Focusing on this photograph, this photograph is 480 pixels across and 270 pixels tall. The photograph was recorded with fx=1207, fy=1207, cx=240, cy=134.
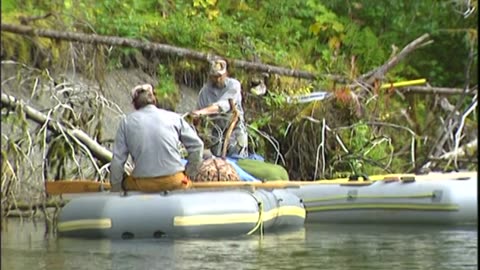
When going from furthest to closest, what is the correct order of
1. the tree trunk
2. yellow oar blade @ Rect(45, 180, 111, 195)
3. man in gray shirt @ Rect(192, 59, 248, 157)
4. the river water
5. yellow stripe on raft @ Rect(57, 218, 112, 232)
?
man in gray shirt @ Rect(192, 59, 248, 157)
the tree trunk
yellow oar blade @ Rect(45, 180, 111, 195)
yellow stripe on raft @ Rect(57, 218, 112, 232)
the river water

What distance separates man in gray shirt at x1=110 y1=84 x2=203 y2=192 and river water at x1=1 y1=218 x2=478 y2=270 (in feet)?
1.54

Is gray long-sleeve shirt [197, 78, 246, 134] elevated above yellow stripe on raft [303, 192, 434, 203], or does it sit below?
above

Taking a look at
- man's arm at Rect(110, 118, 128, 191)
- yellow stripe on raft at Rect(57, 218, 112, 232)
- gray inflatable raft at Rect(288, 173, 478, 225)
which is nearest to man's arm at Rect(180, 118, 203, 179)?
man's arm at Rect(110, 118, 128, 191)

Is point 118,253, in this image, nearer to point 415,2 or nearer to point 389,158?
point 389,158

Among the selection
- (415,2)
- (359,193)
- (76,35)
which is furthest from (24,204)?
(415,2)

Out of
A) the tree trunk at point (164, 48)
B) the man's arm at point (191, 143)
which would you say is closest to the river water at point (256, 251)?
the man's arm at point (191, 143)

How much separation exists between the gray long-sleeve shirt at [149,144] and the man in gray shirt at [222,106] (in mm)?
1437

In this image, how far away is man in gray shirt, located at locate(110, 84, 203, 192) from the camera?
797 cm

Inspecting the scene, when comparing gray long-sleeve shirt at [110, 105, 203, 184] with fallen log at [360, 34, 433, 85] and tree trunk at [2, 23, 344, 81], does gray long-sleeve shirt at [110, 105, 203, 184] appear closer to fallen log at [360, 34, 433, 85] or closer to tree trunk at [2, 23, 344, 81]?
tree trunk at [2, 23, 344, 81]

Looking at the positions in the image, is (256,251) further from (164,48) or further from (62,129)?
(164,48)

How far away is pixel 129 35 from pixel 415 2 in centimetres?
452

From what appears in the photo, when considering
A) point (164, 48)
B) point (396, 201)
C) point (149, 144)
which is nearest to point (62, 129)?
point (149, 144)

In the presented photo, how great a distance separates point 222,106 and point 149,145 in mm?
1618

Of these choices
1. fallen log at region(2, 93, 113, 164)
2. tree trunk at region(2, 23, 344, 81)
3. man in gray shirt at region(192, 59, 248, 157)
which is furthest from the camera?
man in gray shirt at region(192, 59, 248, 157)
